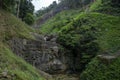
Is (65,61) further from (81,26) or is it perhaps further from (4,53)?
(4,53)

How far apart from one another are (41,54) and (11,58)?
6811 millimetres

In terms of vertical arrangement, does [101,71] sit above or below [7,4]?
below

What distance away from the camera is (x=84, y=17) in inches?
1216

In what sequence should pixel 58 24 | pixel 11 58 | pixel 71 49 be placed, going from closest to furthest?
pixel 11 58
pixel 71 49
pixel 58 24

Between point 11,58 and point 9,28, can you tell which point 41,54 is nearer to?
point 9,28

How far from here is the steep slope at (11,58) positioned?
1370cm

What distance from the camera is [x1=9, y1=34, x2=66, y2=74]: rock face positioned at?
22362 millimetres

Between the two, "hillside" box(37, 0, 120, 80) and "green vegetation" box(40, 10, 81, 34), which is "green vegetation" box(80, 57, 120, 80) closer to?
"hillside" box(37, 0, 120, 80)

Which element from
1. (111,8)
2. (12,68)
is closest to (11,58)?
(12,68)

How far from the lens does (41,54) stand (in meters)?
23.5

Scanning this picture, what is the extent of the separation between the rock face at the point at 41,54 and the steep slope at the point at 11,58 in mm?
1041

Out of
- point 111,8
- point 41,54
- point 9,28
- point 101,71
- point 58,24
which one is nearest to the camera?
point 101,71

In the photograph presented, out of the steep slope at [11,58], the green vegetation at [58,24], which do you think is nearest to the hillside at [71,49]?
the steep slope at [11,58]

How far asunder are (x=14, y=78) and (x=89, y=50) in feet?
42.6
